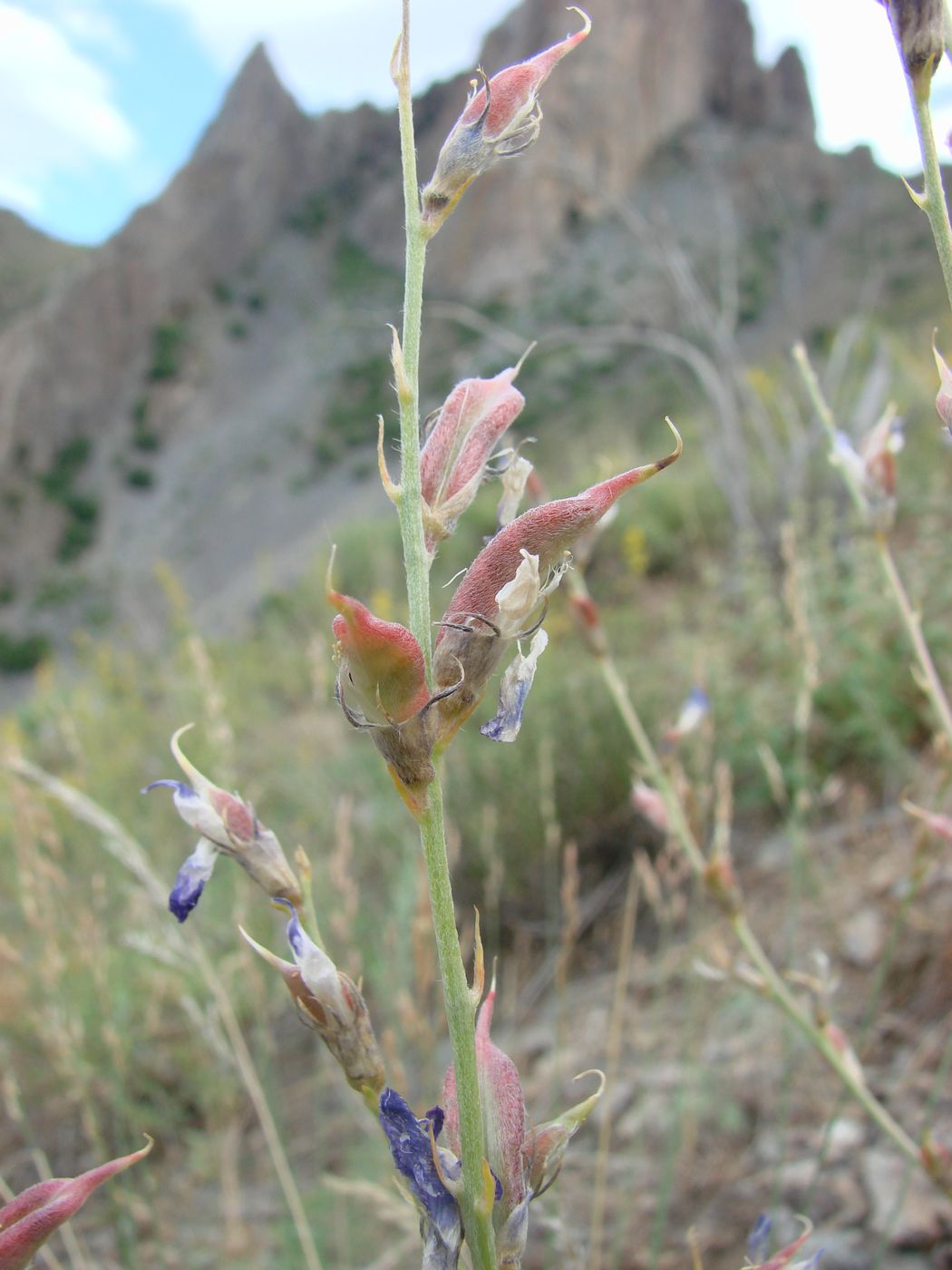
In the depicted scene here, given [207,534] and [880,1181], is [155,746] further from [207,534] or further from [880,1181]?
[207,534]

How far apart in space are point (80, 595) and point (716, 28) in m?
33.2

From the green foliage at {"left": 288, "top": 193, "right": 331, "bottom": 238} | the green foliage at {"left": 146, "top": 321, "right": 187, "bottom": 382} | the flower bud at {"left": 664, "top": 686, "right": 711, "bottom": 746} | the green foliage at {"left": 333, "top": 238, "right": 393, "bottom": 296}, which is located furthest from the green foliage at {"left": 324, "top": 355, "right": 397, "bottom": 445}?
the flower bud at {"left": 664, "top": 686, "right": 711, "bottom": 746}

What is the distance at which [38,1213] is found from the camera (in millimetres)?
486

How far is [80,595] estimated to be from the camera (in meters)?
26.6

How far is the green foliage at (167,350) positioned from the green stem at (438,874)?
3732 cm

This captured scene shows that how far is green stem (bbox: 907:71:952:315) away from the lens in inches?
20.7

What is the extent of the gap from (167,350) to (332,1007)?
125ft

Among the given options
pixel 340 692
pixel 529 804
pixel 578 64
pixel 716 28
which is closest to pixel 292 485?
pixel 578 64

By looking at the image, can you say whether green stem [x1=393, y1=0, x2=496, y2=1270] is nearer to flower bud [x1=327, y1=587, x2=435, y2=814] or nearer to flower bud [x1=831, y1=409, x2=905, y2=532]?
flower bud [x1=327, y1=587, x2=435, y2=814]

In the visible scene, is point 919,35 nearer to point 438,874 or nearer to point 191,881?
point 438,874

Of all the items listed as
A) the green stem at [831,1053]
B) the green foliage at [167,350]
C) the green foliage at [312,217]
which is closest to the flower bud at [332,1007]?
the green stem at [831,1053]

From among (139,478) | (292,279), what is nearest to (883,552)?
(139,478)

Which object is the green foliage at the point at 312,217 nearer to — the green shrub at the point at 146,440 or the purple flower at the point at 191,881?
the green shrub at the point at 146,440

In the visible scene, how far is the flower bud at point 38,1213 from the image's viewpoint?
48 cm
